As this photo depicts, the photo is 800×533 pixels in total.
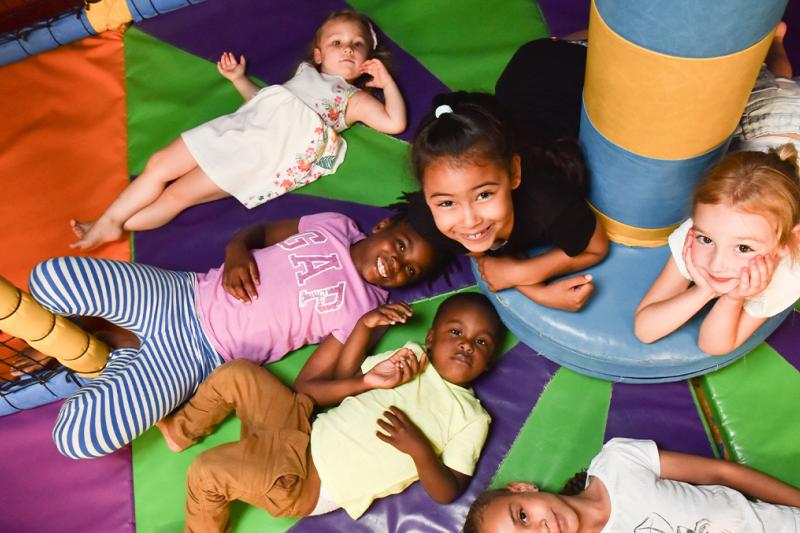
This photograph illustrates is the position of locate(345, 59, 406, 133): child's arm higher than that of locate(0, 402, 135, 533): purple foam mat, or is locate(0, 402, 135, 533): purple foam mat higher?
locate(345, 59, 406, 133): child's arm

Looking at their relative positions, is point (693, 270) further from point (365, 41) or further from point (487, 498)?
point (365, 41)

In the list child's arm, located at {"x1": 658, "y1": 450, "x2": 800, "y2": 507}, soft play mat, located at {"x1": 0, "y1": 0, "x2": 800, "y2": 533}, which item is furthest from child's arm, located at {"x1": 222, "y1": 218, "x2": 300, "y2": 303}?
child's arm, located at {"x1": 658, "y1": 450, "x2": 800, "y2": 507}

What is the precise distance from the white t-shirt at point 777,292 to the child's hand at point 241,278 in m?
0.95

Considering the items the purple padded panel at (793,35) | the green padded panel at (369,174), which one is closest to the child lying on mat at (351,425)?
the green padded panel at (369,174)

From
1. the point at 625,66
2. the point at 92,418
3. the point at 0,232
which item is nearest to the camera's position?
the point at 625,66

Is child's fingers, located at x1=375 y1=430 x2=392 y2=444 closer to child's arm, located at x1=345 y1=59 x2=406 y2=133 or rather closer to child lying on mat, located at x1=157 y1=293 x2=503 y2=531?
child lying on mat, located at x1=157 y1=293 x2=503 y2=531

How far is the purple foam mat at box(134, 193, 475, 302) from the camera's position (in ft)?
6.77

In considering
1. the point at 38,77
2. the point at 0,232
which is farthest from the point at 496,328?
the point at 38,77

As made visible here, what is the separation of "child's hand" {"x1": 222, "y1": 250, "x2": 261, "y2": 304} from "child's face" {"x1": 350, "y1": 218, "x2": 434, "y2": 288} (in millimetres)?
259

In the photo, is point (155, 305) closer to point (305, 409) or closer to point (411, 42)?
point (305, 409)

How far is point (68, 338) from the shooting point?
5.65 feet

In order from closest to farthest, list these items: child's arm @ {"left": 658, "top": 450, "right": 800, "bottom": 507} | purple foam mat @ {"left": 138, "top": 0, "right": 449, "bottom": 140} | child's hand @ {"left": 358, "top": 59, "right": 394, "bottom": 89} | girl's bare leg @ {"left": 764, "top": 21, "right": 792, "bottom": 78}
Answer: child's arm @ {"left": 658, "top": 450, "right": 800, "bottom": 507}
girl's bare leg @ {"left": 764, "top": 21, "right": 792, "bottom": 78}
child's hand @ {"left": 358, "top": 59, "right": 394, "bottom": 89}
purple foam mat @ {"left": 138, "top": 0, "right": 449, "bottom": 140}

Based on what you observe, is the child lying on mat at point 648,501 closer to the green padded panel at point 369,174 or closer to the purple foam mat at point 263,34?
the green padded panel at point 369,174

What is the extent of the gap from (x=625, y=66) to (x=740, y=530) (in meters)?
0.91
